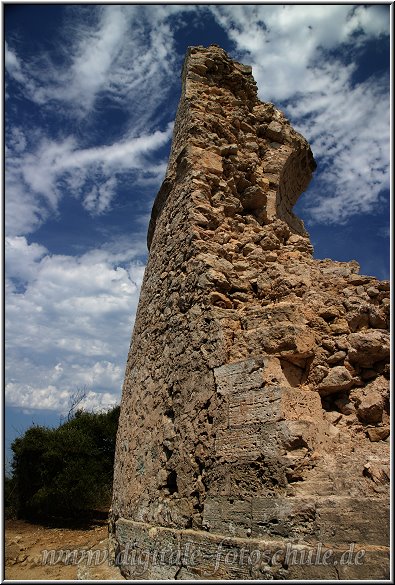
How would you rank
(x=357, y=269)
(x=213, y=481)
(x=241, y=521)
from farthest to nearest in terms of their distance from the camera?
1. (x=357, y=269)
2. (x=213, y=481)
3. (x=241, y=521)

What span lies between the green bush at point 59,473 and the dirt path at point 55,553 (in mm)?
750

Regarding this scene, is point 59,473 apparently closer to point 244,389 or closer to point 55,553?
point 55,553

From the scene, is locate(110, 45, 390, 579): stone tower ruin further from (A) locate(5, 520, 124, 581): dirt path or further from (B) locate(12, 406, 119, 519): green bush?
(B) locate(12, 406, 119, 519): green bush

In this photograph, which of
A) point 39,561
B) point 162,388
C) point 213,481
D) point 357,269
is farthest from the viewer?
point 39,561

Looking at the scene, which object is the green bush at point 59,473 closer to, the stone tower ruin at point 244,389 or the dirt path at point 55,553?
the dirt path at point 55,553

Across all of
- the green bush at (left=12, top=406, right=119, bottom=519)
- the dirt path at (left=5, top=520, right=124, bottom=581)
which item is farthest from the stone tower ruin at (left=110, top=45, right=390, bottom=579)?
the green bush at (left=12, top=406, right=119, bottom=519)

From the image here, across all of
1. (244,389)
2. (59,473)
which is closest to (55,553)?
(59,473)

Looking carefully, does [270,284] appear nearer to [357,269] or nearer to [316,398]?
[357,269]

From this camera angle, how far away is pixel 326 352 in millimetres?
4098

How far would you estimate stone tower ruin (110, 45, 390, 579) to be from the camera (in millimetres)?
3197

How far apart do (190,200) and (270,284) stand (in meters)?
→ 1.56

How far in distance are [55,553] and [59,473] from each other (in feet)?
16.9

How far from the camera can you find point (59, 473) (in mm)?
13086

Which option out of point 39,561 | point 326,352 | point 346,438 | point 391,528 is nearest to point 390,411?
point 346,438
